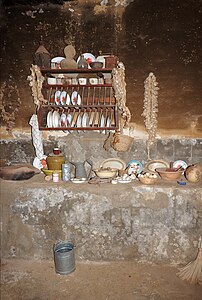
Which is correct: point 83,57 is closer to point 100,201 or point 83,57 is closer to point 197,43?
point 197,43

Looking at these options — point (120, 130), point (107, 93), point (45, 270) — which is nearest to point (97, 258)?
point (45, 270)

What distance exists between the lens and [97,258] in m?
3.66

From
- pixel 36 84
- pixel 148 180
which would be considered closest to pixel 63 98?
pixel 36 84

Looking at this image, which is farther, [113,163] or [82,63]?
[113,163]

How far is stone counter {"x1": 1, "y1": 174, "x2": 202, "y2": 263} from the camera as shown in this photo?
11.5 ft

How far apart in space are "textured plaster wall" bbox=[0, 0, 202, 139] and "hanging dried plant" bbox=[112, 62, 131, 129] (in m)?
0.20

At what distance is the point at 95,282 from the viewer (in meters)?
3.25

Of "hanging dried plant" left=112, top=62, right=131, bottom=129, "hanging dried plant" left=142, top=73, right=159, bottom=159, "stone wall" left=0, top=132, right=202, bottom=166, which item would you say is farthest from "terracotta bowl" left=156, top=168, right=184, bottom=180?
"hanging dried plant" left=112, top=62, right=131, bottom=129

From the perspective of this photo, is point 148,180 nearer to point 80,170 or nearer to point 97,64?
point 80,170

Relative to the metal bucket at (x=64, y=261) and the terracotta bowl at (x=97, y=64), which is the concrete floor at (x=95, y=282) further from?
Answer: the terracotta bowl at (x=97, y=64)

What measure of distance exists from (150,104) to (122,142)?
0.65 m

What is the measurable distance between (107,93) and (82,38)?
32.7 inches

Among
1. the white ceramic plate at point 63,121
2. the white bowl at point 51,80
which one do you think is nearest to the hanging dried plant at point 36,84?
the white bowl at point 51,80

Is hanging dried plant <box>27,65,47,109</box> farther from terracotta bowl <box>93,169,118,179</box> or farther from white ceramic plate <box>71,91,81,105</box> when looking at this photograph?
terracotta bowl <box>93,169,118,179</box>
